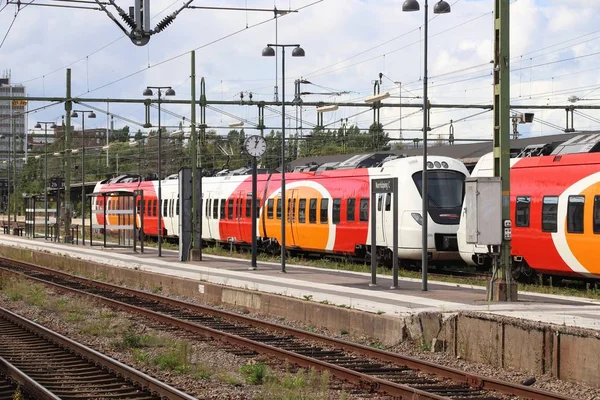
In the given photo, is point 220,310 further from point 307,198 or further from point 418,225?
point 307,198

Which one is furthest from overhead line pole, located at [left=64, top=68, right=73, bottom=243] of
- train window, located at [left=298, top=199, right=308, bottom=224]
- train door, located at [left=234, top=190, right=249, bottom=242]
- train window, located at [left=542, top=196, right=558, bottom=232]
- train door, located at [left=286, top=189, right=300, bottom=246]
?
train window, located at [left=542, top=196, right=558, bottom=232]

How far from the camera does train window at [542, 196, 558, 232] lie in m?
21.9

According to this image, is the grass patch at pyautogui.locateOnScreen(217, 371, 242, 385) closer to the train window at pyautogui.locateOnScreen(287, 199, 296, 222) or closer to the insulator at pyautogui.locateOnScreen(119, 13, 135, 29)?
the insulator at pyautogui.locateOnScreen(119, 13, 135, 29)

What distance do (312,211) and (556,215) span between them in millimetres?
12106

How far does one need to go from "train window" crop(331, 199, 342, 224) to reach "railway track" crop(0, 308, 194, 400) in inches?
575

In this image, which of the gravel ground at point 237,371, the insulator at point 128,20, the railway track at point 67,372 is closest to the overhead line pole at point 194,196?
the insulator at point 128,20

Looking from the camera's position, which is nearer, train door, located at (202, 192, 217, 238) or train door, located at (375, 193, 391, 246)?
train door, located at (375, 193, 391, 246)

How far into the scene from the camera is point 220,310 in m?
20.5

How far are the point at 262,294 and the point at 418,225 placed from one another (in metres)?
7.83

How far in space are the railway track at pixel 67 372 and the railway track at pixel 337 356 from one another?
2.48 meters

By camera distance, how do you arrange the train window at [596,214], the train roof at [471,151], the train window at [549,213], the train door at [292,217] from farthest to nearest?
the train door at [292,217], the train roof at [471,151], the train window at [549,213], the train window at [596,214]

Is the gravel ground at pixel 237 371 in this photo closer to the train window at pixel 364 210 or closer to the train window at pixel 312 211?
the train window at pixel 364 210

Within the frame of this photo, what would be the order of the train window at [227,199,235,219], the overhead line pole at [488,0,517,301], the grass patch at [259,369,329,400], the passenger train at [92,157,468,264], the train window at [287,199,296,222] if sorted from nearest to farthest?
the grass patch at [259,369,329,400] → the overhead line pole at [488,0,517,301] → the passenger train at [92,157,468,264] → the train window at [287,199,296,222] → the train window at [227,199,235,219]

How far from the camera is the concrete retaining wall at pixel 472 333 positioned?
39.9 feet
